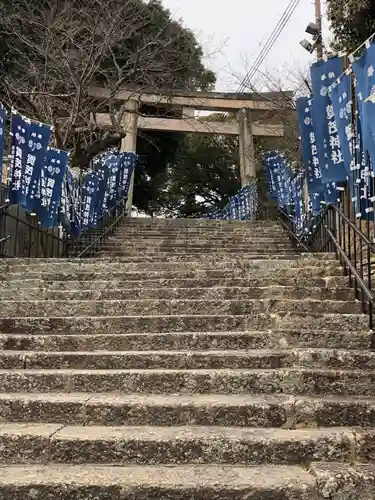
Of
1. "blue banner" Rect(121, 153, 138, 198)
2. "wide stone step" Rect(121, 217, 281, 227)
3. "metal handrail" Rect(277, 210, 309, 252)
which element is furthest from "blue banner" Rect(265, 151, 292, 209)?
"blue banner" Rect(121, 153, 138, 198)

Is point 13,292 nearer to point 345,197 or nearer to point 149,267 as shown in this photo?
point 149,267

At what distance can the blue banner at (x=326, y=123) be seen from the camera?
600 centimetres

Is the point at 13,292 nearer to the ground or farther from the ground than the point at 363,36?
nearer to the ground

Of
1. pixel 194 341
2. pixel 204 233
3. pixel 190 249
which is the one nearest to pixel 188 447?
pixel 194 341

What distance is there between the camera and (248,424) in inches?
132

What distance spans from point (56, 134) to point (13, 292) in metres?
6.94

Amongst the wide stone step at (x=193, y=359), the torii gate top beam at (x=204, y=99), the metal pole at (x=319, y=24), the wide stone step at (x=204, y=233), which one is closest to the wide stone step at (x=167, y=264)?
the wide stone step at (x=193, y=359)

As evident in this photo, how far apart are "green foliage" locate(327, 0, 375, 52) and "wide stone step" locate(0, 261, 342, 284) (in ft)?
21.0

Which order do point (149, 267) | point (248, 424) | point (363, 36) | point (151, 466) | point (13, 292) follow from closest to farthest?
point (151, 466), point (248, 424), point (13, 292), point (149, 267), point (363, 36)

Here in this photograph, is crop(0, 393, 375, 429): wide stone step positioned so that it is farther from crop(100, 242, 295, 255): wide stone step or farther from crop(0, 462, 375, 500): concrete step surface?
crop(100, 242, 295, 255): wide stone step

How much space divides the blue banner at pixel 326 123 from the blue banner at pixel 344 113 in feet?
0.89

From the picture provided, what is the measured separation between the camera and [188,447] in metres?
3.04

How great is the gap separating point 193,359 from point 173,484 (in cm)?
147

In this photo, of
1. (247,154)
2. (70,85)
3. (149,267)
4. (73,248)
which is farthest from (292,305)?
(247,154)
